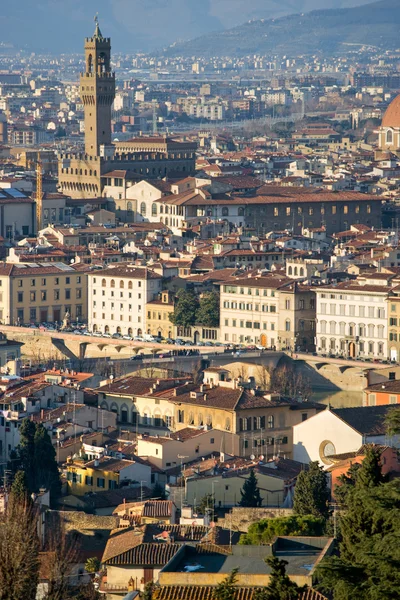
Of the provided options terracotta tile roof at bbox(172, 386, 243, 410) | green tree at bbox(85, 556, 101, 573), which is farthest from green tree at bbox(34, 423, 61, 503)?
green tree at bbox(85, 556, 101, 573)

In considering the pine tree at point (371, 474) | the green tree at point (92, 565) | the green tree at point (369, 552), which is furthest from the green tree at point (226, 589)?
the green tree at point (92, 565)

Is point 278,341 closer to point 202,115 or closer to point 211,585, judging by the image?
point 211,585

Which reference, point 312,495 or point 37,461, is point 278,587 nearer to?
point 312,495

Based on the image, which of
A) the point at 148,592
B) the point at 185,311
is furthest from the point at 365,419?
the point at 185,311

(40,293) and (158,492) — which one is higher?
(158,492)

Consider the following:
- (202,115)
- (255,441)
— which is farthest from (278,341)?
(202,115)

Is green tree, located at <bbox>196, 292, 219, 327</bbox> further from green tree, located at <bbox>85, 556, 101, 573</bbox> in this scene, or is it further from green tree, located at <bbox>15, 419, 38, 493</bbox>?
green tree, located at <bbox>85, 556, 101, 573</bbox>
